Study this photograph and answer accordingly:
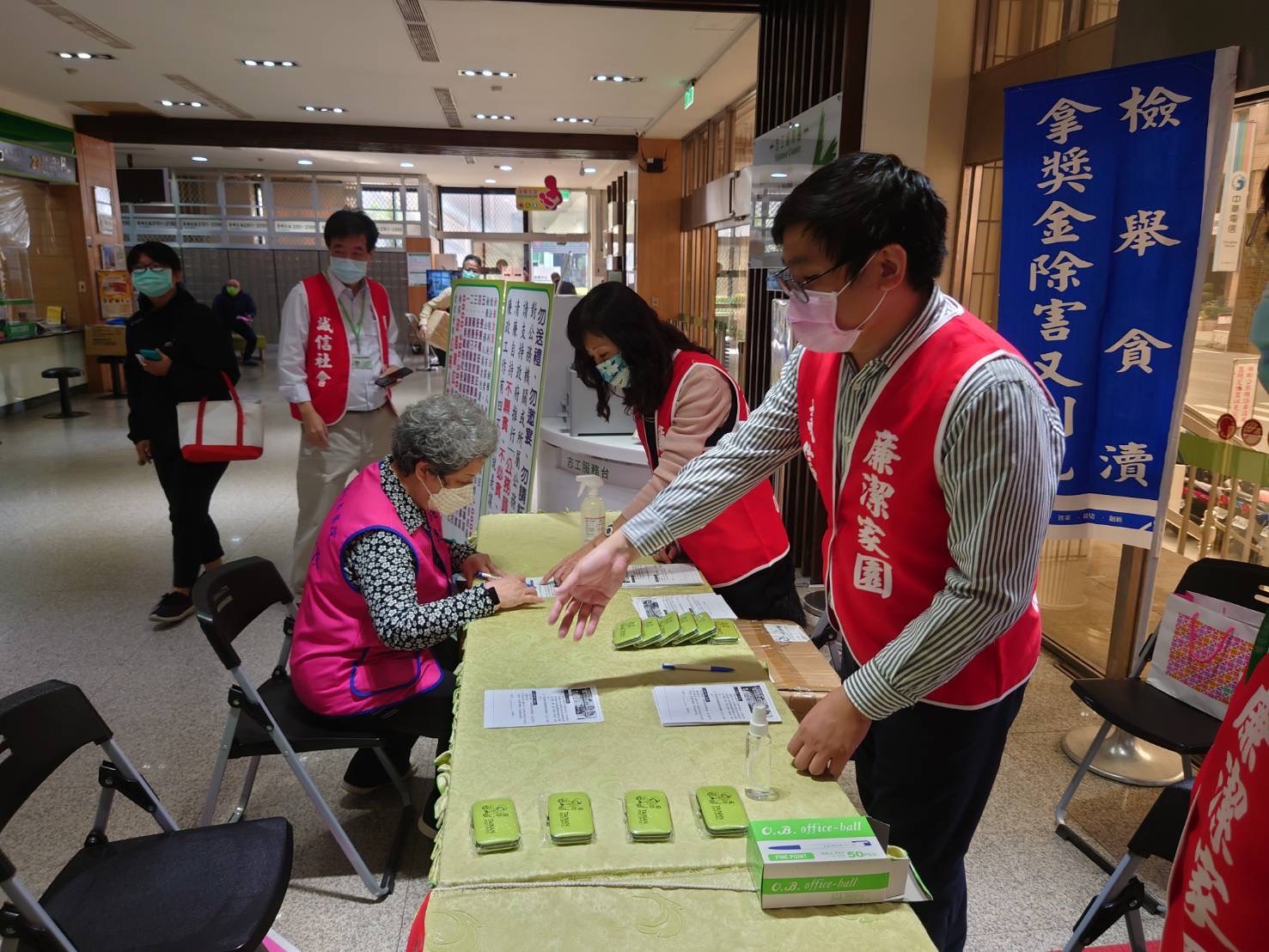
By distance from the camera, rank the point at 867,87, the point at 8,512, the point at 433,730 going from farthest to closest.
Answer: the point at 8,512
the point at 867,87
the point at 433,730

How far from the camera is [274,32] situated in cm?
609

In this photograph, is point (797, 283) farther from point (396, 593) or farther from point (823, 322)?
point (396, 593)

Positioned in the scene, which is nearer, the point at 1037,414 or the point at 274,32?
the point at 1037,414

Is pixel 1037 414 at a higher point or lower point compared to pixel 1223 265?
lower

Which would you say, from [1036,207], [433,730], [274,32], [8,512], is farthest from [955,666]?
[274,32]

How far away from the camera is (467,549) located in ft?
7.77

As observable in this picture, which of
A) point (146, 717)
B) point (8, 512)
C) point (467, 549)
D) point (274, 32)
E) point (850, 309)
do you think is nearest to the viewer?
point (850, 309)

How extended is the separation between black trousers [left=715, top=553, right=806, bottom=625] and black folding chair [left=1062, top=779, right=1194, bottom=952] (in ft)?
2.95

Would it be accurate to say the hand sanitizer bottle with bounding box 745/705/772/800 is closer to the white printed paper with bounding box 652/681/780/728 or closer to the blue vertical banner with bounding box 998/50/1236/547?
the white printed paper with bounding box 652/681/780/728

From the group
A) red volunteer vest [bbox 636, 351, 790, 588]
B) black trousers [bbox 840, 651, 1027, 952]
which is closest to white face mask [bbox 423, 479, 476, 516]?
red volunteer vest [bbox 636, 351, 790, 588]

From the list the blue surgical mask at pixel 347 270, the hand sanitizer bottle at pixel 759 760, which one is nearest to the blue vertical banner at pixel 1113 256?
the hand sanitizer bottle at pixel 759 760

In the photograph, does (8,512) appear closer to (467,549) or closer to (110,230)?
(467,549)

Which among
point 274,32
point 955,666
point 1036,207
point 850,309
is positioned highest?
point 274,32

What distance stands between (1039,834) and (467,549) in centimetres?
183
